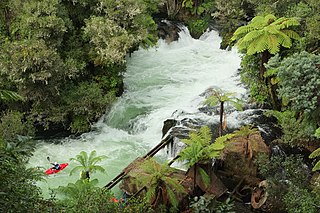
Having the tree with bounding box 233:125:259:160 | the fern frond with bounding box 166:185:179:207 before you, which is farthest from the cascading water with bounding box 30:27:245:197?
the fern frond with bounding box 166:185:179:207

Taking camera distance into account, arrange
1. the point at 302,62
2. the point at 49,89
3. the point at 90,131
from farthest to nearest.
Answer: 1. the point at 90,131
2. the point at 49,89
3. the point at 302,62

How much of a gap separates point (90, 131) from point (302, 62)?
7.58 m

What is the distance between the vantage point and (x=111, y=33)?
41.9 feet

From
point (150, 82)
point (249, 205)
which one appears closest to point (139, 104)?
point (150, 82)

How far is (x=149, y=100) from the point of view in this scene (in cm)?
1481

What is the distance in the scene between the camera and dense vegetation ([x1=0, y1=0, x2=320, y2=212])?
27.9ft

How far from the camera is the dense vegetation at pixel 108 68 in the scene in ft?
27.9

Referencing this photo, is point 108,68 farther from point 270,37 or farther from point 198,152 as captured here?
point 198,152

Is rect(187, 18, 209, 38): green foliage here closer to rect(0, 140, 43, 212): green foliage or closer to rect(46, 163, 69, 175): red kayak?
rect(46, 163, 69, 175): red kayak

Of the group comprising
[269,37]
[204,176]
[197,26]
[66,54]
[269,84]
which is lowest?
[204,176]

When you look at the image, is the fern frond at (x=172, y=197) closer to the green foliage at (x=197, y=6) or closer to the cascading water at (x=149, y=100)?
the cascading water at (x=149, y=100)

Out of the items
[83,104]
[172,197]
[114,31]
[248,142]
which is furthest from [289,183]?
[114,31]

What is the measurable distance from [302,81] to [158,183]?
13.2 feet

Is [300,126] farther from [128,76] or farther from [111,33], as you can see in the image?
[128,76]
